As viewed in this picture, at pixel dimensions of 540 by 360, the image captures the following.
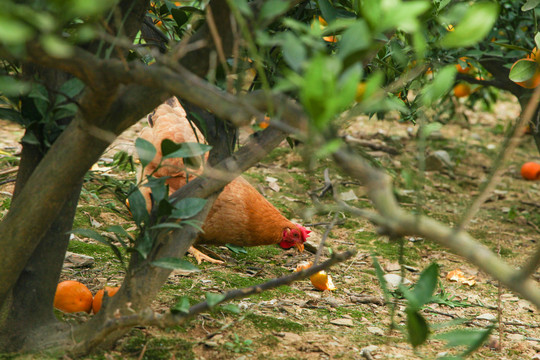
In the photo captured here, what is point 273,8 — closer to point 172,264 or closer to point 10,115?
point 172,264

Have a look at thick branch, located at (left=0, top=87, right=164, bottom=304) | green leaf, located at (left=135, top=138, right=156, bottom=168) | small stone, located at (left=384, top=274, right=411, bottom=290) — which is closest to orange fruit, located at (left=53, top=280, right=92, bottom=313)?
thick branch, located at (left=0, top=87, right=164, bottom=304)

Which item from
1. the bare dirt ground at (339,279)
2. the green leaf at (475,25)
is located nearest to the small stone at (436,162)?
the bare dirt ground at (339,279)

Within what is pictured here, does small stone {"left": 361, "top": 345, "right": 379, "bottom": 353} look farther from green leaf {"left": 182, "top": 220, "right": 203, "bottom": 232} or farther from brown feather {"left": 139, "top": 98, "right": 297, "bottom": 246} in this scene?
brown feather {"left": 139, "top": 98, "right": 297, "bottom": 246}

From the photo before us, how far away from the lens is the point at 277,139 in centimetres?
169

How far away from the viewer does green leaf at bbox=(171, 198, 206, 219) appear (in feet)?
4.93

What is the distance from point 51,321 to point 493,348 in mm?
1758

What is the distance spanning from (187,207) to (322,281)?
4.63 feet

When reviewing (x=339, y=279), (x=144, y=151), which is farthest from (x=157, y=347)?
(x=339, y=279)

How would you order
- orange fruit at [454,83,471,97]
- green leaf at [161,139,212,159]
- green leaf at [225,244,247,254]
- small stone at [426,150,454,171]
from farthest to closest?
1. small stone at [426,150,454,171]
2. orange fruit at [454,83,471,97]
3. green leaf at [225,244,247,254]
4. green leaf at [161,139,212,159]

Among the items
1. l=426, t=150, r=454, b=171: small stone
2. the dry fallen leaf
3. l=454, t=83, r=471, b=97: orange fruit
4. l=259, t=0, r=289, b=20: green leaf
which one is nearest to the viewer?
l=259, t=0, r=289, b=20: green leaf

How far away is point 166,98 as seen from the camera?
57.4 inches

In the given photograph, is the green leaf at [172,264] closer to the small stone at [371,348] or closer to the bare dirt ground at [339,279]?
the bare dirt ground at [339,279]

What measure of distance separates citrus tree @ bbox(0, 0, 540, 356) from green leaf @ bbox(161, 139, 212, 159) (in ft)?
0.24

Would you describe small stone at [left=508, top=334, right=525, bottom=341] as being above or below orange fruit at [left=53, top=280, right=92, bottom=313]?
above
